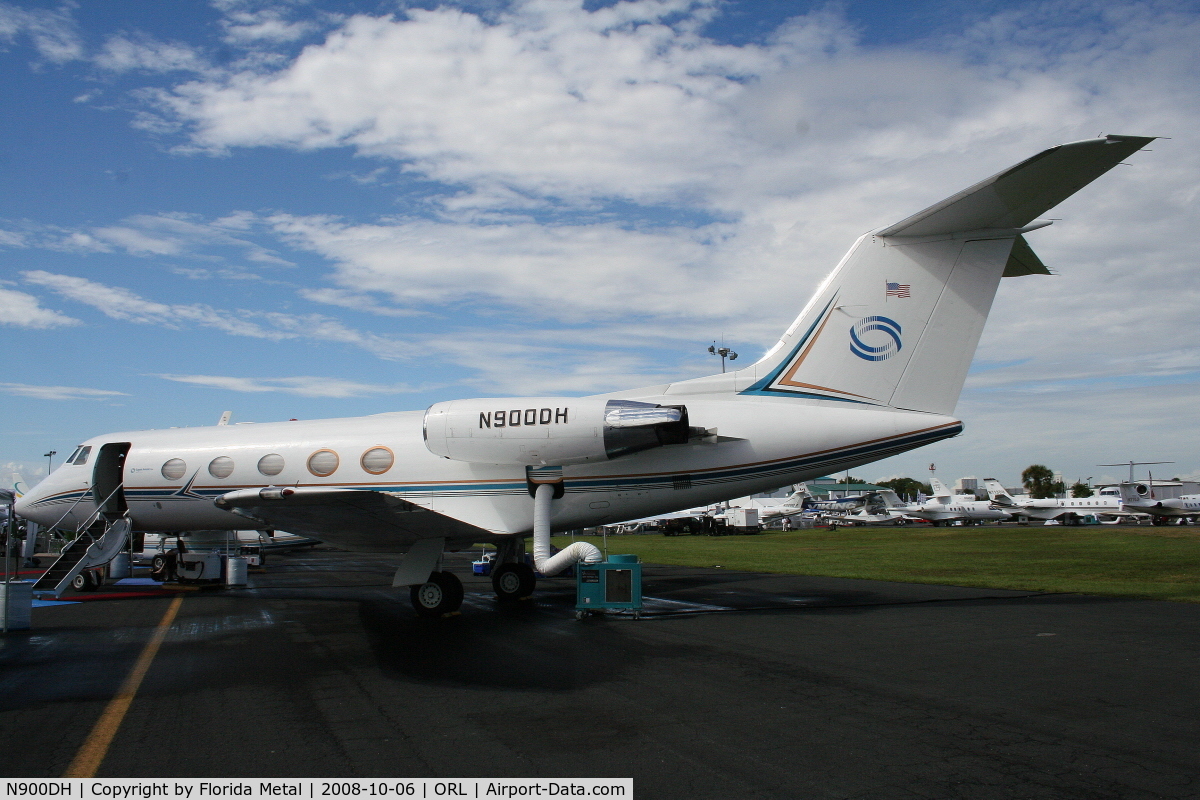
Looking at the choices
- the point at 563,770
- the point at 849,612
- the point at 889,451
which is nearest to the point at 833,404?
the point at 889,451

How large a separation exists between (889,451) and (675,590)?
21.1 ft

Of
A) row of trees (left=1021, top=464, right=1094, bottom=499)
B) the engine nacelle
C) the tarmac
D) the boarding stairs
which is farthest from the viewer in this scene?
row of trees (left=1021, top=464, right=1094, bottom=499)

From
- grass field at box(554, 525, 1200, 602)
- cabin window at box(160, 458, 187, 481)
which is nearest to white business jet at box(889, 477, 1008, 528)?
grass field at box(554, 525, 1200, 602)

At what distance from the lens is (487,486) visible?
12500 millimetres

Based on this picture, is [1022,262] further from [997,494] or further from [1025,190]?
[997,494]

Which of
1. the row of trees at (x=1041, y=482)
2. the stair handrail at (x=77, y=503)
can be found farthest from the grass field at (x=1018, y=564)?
the row of trees at (x=1041, y=482)

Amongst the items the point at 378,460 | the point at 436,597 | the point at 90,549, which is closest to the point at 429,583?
the point at 436,597

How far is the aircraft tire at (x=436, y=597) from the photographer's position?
1205 cm

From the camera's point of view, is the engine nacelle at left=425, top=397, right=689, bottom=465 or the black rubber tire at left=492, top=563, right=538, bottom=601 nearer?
the engine nacelle at left=425, top=397, right=689, bottom=465

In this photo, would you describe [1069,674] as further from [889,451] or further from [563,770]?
[563,770]

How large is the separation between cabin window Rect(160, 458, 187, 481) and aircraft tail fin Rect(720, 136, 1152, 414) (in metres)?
10.9

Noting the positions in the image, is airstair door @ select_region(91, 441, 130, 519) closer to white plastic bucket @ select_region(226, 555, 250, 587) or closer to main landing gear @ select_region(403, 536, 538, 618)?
white plastic bucket @ select_region(226, 555, 250, 587)

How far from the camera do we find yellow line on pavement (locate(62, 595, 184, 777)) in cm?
488

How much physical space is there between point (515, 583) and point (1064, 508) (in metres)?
56.5
